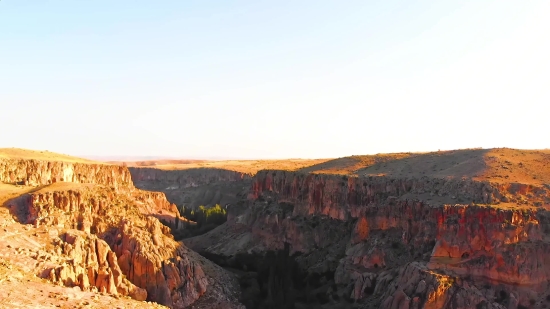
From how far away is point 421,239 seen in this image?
58.1m

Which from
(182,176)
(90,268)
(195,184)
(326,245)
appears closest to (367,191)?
(326,245)

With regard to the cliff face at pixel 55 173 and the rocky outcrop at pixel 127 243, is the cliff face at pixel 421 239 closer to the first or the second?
the rocky outcrop at pixel 127 243

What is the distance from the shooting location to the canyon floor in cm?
4462

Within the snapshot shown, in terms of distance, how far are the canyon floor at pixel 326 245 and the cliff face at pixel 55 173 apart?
0.25m

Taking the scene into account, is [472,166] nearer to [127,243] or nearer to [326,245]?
[326,245]

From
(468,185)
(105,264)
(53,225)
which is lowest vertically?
(105,264)

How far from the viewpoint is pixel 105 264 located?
155 ft

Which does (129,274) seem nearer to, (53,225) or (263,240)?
(53,225)

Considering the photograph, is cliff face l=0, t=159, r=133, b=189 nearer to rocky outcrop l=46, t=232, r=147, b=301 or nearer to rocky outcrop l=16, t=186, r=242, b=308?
rocky outcrop l=16, t=186, r=242, b=308

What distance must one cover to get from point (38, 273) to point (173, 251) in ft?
54.7

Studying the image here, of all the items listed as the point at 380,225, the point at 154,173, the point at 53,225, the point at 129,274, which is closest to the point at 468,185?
the point at 380,225

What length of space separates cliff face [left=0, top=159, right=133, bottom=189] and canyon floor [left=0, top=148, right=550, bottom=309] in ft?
0.82

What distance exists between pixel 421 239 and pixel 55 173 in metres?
49.8

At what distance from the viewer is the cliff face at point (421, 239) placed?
50562mm
